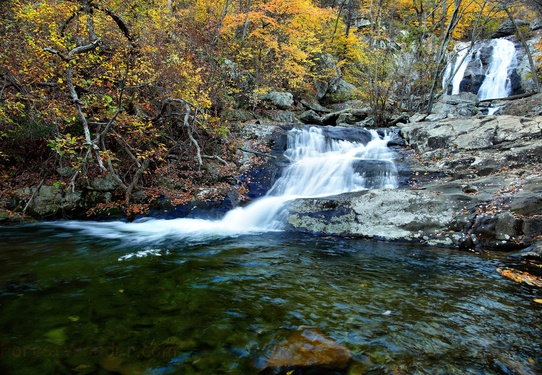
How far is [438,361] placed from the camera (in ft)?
7.99

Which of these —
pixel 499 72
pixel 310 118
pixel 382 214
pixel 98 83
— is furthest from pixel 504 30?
pixel 98 83

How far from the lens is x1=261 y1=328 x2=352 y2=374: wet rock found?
226cm

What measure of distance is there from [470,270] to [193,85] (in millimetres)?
8577

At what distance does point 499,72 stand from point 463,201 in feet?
60.7

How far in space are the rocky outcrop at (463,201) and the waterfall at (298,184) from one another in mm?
895

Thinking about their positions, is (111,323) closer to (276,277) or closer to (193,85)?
(276,277)

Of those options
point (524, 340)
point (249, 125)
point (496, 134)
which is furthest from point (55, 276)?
point (496, 134)

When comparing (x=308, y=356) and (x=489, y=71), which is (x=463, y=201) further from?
(x=489, y=71)

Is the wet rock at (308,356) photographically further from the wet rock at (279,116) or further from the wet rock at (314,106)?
the wet rock at (314,106)

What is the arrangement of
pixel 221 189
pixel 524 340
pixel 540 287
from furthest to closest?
pixel 221 189 → pixel 540 287 → pixel 524 340

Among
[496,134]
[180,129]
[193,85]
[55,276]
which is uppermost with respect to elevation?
[193,85]

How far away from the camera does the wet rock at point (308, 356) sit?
2258 mm

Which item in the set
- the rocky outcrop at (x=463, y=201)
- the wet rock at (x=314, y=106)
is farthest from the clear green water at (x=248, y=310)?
the wet rock at (x=314, y=106)

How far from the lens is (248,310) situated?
10.6 ft
